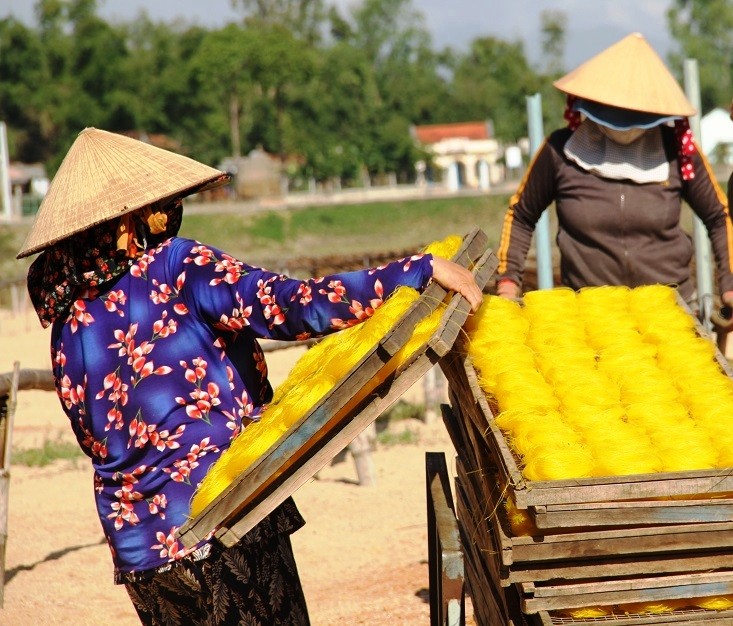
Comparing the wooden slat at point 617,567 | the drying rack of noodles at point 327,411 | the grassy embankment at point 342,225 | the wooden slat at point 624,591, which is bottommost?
the grassy embankment at point 342,225

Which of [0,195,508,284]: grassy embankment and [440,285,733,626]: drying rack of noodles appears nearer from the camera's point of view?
[440,285,733,626]: drying rack of noodles

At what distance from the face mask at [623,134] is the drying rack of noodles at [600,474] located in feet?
4.01

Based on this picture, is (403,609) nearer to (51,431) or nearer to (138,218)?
(138,218)

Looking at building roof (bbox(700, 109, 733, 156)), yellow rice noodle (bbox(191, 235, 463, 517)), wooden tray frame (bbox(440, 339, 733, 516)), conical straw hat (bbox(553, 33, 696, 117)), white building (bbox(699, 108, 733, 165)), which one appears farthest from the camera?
building roof (bbox(700, 109, 733, 156))

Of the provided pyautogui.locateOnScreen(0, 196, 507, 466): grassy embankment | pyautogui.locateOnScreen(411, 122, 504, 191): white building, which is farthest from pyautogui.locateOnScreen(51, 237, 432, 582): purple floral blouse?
pyautogui.locateOnScreen(411, 122, 504, 191): white building

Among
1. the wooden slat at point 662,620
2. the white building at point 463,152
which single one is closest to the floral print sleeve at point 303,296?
the wooden slat at point 662,620

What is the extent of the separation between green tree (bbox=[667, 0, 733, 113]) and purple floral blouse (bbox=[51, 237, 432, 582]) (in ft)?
237

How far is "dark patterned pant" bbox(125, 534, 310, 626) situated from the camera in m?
2.68

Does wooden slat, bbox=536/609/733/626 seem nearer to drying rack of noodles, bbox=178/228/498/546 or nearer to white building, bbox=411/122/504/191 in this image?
drying rack of noodles, bbox=178/228/498/546

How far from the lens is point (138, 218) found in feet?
9.08

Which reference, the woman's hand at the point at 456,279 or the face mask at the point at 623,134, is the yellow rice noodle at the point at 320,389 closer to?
the woman's hand at the point at 456,279

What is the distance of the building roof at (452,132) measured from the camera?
72125 millimetres

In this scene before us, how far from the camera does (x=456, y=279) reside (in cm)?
258

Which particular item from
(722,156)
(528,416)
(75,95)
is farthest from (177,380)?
(75,95)
